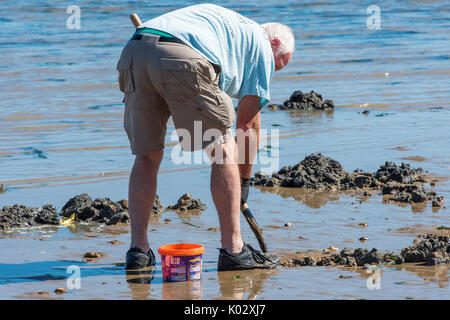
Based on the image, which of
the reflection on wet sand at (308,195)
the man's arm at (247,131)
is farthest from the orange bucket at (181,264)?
the reflection on wet sand at (308,195)

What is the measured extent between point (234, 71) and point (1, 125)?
18.9 feet

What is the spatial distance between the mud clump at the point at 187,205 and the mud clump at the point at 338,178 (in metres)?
0.83

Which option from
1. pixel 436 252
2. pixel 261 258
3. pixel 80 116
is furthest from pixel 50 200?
pixel 80 116

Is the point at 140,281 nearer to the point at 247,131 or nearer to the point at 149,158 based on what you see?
the point at 149,158

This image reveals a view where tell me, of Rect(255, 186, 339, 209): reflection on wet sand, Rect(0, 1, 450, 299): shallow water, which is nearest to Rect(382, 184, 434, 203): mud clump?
Rect(0, 1, 450, 299): shallow water

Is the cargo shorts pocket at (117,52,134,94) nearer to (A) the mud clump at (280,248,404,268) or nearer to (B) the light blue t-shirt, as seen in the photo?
(B) the light blue t-shirt

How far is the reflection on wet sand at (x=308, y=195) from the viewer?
5781mm

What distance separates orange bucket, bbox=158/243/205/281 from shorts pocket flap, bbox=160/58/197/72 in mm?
943

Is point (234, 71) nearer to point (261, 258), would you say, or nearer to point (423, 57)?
point (261, 258)

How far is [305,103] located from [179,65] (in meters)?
6.27

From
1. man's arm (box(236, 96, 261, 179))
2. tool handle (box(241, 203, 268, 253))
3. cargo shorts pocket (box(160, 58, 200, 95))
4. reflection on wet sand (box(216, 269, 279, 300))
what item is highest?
cargo shorts pocket (box(160, 58, 200, 95))

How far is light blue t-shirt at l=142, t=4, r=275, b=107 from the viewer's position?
4.04 meters

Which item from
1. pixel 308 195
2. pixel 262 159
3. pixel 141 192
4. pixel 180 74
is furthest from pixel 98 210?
pixel 262 159

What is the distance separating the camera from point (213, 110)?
403 cm
